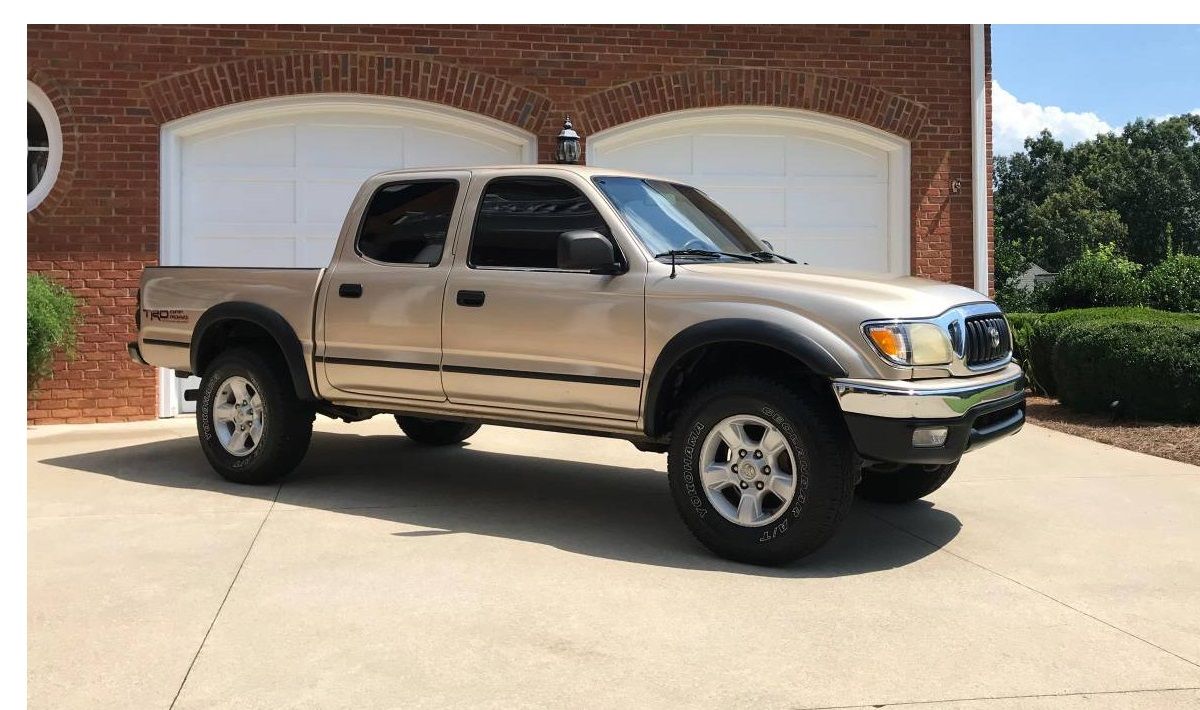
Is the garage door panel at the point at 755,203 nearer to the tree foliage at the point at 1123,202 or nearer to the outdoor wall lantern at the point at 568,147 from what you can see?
the outdoor wall lantern at the point at 568,147

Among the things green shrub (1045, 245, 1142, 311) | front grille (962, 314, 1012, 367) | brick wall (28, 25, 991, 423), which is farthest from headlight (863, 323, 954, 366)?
green shrub (1045, 245, 1142, 311)

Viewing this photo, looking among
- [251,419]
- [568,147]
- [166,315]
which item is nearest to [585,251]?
[251,419]

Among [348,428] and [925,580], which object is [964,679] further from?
[348,428]

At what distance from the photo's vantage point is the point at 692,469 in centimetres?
582

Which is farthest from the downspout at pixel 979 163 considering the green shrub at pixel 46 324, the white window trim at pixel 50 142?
the white window trim at pixel 50 142

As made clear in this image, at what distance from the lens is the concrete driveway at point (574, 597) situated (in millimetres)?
4043

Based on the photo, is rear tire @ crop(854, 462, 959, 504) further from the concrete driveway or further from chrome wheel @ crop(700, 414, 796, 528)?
chrome wheel @ crop(700, 414, 796, 528)

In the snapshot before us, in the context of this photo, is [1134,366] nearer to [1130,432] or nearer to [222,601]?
[1130,432]

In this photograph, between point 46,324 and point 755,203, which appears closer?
point 46,324

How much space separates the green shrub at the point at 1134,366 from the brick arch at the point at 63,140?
962 cm

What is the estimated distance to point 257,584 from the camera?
5301mm

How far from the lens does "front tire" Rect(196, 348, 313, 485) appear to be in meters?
7.49

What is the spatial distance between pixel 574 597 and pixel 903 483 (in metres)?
2.79

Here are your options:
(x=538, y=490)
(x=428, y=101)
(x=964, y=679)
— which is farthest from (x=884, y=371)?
(x=428, y=101)
